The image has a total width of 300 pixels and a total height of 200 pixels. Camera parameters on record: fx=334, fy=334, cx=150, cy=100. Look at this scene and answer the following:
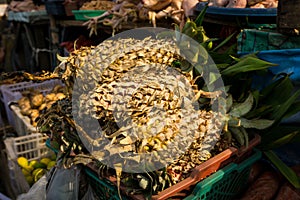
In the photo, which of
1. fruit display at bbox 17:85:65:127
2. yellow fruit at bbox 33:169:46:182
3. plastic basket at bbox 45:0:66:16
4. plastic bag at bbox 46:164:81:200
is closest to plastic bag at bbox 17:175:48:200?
plastic bag at bbox 46:164:81:200

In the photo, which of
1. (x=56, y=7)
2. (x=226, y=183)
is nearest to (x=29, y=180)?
(x=226, y=183)

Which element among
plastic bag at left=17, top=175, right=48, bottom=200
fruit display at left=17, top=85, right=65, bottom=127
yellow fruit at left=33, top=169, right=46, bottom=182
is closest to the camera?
plastic bag at left=17, top=175, right=48, bottom=200

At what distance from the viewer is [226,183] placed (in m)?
1.26

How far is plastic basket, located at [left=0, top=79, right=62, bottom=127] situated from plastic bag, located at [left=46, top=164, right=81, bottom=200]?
7.93 feet

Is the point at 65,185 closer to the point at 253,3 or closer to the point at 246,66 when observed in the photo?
the point at 246,66

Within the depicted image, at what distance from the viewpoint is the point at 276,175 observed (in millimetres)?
1502

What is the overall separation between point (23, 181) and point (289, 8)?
1.98 m

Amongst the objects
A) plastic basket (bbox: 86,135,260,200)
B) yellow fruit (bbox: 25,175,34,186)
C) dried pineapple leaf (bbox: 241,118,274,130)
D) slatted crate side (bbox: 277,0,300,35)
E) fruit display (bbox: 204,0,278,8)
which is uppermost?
slatted crate side (bbox: 277,0,300,35)

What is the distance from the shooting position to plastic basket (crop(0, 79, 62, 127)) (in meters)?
3.58

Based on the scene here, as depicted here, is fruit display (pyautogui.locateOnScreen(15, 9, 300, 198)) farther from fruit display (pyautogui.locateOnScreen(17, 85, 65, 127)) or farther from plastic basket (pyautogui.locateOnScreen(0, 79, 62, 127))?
plastic basket (pyautogui.locateOnScreen(0, 79, 62, 127))

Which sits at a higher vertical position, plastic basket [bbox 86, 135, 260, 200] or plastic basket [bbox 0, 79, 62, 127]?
plastic basket [bbox 86, 135, 260, 200]

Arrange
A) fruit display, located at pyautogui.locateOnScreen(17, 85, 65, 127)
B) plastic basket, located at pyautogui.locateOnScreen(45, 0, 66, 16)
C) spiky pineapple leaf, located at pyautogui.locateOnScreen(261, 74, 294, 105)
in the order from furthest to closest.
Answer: plastic basket, located at pyautogui.locateOnScreen(45, 0, 66, 16) → fruit display, located at pyautogui.locateOnScreen(17, 85, 65, 127) → spiky pineapple leaf, located at pyautogui.locateOnScreen(261, 74, 294, 105)

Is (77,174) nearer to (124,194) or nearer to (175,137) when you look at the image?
(124,194)

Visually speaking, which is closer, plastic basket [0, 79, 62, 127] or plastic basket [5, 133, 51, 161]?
plastic basket [5, 133, 51, 161]
